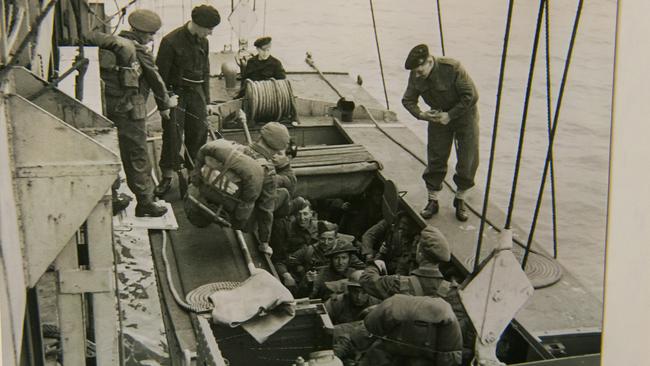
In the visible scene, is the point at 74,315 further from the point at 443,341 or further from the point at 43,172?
the point at 443,341

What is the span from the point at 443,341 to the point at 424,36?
19502mm

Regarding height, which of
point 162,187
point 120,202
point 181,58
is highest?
point 181,58

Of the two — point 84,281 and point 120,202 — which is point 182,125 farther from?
point 84,281

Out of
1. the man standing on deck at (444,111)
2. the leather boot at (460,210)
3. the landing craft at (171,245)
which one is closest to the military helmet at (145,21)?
the landing craft at (171,245)

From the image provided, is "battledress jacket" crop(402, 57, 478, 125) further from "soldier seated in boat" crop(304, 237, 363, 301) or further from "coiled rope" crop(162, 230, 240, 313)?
"coiled rope" crop(162, 230, 240, 313)

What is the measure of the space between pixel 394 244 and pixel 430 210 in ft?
1.67

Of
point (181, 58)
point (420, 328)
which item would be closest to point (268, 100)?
point (181, 58)

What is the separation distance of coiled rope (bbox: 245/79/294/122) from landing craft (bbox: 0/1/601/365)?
0.01 metres

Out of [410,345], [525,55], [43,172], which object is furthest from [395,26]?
[43,172]

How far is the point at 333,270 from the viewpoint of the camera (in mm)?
5852

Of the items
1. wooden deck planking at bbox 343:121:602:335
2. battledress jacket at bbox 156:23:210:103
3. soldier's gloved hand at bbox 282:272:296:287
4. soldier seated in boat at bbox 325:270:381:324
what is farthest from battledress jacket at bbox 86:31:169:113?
wooden deck planking at bbox 343:121:602:335

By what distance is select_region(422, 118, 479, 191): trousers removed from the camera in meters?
6.45

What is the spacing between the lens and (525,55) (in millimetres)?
20891

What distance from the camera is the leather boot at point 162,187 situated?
673 cm
